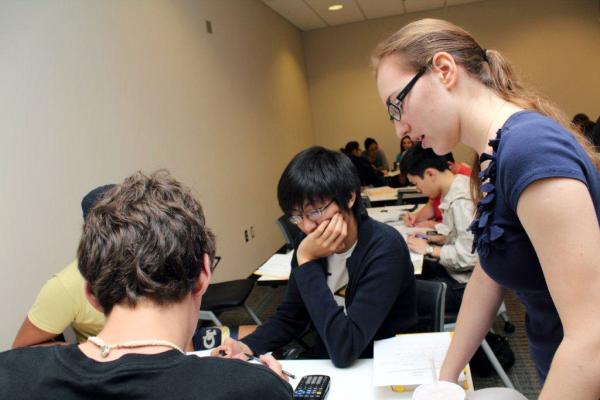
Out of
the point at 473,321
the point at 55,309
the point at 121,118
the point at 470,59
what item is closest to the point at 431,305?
the point at 473,321

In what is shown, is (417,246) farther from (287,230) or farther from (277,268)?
(287,230)

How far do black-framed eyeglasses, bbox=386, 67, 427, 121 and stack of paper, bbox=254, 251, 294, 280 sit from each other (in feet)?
5.18

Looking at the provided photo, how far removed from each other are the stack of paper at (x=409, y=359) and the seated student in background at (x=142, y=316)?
50cm

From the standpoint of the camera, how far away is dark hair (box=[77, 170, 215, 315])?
2.50 ft

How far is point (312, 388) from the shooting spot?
1.21m

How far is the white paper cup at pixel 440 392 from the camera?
922 millimetres

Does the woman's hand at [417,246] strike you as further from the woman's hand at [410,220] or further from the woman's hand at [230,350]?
the woman's hand at [230,350]

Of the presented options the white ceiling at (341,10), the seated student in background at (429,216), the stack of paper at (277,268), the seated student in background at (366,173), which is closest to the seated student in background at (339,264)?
the stack of paper at (277,268)

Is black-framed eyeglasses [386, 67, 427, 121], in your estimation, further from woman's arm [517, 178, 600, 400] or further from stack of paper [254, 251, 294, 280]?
stack of paper [254, 251, 294, 280]

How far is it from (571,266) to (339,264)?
1038 mm

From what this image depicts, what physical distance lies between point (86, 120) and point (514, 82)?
7.91 ft

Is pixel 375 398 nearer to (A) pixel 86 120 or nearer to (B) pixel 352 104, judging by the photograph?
(A) pixel 86 120

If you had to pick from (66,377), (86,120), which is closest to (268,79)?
(86,120)

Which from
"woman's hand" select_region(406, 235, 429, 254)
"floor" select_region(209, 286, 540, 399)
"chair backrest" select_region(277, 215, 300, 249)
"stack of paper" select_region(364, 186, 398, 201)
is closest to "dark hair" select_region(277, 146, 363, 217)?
"woman's hand" select_region(406, 235, 429, 254)
